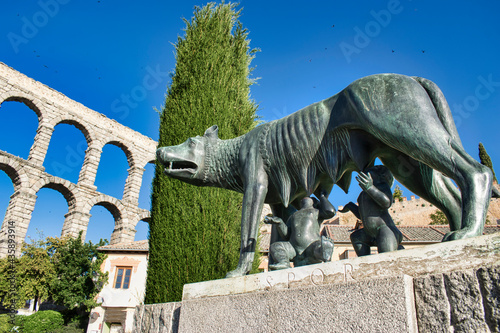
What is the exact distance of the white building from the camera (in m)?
23.0

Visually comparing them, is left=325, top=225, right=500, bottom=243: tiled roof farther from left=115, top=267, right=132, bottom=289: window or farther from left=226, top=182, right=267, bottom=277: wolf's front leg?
left=226, top=182, right=267, bottom=277: wolf's front leg

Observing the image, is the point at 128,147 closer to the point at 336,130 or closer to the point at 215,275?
the point at 215,275

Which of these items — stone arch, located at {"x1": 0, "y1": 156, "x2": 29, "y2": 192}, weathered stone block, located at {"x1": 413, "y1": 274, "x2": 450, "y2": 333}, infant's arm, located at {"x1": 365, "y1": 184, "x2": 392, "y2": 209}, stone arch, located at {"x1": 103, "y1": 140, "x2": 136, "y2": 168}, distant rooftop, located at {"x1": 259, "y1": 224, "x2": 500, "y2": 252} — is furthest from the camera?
stone arch, located at {"x1": 103, "y1": 140, "x2": 136, "y2": 168}

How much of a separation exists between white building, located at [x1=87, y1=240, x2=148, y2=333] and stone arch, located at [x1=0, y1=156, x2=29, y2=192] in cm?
742

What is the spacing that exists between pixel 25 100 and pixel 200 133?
25.3m

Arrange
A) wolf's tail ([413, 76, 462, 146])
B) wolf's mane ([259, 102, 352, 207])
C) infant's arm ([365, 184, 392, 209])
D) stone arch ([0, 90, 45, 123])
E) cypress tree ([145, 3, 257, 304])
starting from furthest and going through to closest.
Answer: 1. stone arch ([0, 90, 45, 123])
2. cypress tree ([145, 3, 257, 304])
3. wolf's mane ([259, 102, 352, 207])
4. infant's arm ([365, 184, 392, 209])
5. wolf's tail ([413, 76, 462, 146])

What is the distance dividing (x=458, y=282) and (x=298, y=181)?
1.54 m

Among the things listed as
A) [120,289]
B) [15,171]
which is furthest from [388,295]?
[15,171]

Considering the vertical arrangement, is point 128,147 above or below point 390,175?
above

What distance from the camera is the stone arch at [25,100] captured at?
2509 centimetres

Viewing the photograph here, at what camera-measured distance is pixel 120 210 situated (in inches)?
1180

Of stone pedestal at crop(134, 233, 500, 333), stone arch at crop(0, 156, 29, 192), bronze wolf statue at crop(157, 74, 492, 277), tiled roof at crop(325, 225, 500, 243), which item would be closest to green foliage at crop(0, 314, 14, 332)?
stone arch at crop(0, 156, 29, 192)

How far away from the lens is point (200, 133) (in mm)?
7574

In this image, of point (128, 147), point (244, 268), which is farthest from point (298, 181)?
point (128, 147)
